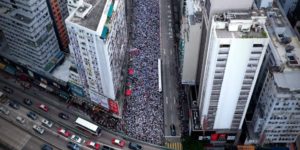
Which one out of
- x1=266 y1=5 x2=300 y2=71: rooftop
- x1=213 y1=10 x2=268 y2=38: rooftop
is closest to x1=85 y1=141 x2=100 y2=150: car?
x1=213 y1=10 x2=268 y2=38: rooftop

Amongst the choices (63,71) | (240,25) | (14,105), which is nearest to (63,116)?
(63,71)

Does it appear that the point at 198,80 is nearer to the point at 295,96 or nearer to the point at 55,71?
the point at 295,96

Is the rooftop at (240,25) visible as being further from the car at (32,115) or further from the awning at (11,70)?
the awning at (11,70)

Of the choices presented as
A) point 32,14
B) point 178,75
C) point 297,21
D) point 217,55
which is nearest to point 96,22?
point 32,14

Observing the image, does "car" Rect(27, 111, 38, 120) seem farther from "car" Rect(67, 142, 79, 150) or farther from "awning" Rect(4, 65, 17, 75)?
"awning" Rect(4, 65, 17, 75)

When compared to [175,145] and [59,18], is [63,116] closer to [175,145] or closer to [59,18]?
[59,18]
